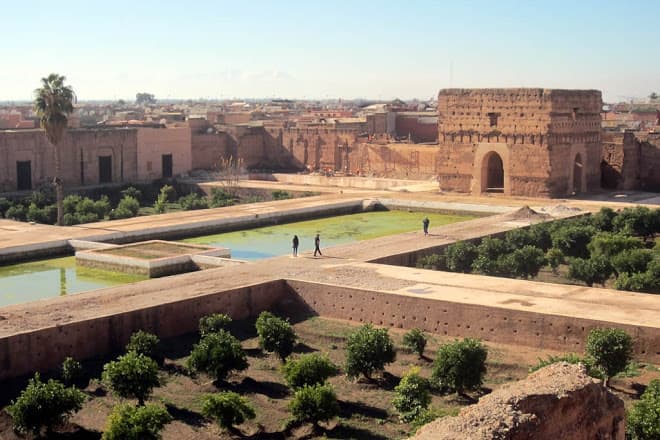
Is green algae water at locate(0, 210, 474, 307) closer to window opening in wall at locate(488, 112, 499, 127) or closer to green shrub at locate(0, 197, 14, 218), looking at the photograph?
window opening in wall at locate(488, 112, 499, 127)

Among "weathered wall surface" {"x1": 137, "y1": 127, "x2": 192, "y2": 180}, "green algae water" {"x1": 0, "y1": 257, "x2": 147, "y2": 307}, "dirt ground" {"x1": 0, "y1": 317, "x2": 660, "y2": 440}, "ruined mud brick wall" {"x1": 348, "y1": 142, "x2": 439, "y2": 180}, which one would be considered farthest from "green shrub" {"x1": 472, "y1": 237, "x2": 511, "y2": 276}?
"weathered wall surface" {"x1": 137, "y1": 127, "x2": 192, "y2": 180}

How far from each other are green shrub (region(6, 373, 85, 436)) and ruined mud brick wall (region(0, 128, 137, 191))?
2136 cm

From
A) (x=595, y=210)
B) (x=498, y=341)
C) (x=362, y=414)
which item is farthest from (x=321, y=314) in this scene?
(x=595, y=210)

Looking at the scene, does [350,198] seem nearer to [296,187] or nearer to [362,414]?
[296,187]

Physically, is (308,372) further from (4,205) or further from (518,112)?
(518,112)

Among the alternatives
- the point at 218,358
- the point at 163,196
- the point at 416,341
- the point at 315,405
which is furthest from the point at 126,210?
the point at 315,405

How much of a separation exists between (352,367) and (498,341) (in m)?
2.82

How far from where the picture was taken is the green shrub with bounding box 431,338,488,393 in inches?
499

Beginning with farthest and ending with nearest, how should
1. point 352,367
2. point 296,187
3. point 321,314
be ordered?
point 296,187, point 321,314, point 352,367

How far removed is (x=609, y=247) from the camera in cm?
2003

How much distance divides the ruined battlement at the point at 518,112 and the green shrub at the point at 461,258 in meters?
11.0

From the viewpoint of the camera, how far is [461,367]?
41.5ft

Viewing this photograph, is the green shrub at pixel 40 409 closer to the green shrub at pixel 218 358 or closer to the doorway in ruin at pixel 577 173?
the green shrub at pixel 218 358

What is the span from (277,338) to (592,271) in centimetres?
710
